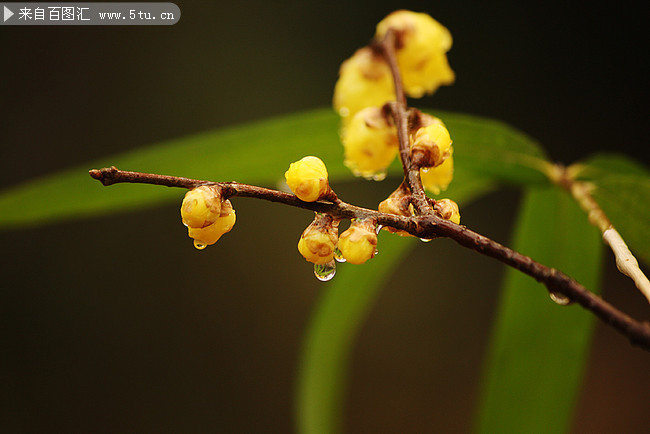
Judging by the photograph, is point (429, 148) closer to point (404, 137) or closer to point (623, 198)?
point (404, 137)

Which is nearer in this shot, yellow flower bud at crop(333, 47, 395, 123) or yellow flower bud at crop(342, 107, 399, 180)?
yellow flower bud at crop(342, 107, 399, 180)

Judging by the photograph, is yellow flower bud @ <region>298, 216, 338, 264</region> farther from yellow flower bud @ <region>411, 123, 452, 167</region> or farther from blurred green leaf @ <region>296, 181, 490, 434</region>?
blurred green leaf @ <region>296, 181, 490, 434</region>

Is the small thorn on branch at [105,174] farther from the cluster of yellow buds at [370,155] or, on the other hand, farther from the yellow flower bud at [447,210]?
the yellow flower bud at [447,210]

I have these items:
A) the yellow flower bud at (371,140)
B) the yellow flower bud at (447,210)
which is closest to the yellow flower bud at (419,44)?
the yellow flower bud at (371,140)

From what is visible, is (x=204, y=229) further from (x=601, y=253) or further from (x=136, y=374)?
(x=136, y=374)

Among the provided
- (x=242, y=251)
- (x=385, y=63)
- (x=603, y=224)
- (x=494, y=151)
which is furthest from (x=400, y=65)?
(x=242, y=251)

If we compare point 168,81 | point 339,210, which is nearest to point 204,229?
point 339,210

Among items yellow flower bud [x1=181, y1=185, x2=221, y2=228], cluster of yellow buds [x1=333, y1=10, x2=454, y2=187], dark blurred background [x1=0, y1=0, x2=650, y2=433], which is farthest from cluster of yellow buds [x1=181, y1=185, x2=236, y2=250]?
dark blurred background [x1=0, y1=0, x2=650, y2=433]
